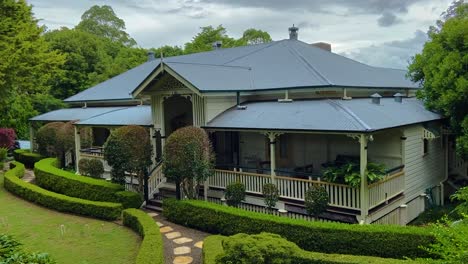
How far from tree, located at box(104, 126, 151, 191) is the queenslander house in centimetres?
122

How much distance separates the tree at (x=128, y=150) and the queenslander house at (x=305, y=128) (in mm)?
1218

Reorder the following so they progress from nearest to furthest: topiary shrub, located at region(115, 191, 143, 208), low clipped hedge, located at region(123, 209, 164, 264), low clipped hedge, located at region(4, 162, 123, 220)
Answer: low clipped hedge, located at region(123, 209, 164, 264)
low clipped hedge, located at region(4, 162, 123, 220)
topiary shrub, located at region(115, 191, 143, 208)

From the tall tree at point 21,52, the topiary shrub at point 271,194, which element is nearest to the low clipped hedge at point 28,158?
the tall tree at point 21,52

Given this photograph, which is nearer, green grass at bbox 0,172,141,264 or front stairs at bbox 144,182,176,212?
green grass at bbox 0,172,141,264

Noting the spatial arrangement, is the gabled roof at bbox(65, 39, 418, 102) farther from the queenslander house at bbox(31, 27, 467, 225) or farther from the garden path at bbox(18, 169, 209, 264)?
the garden path at bbox(18, 169, 209, 264)

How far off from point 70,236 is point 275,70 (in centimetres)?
1103

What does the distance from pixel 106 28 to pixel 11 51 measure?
5575 cm

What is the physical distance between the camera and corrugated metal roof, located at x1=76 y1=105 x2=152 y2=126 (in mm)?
19300

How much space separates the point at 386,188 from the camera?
516 inches

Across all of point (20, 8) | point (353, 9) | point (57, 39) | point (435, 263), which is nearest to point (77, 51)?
point (57, 39)

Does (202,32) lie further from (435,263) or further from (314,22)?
(435,263)

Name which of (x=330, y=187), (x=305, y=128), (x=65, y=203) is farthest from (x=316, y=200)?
(x=65, y=203)

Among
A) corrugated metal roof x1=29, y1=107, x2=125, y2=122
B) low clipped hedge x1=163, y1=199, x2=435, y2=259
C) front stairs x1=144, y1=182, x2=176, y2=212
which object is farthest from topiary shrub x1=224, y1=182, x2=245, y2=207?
corrugated metal roof x1=29, y1=107, x2=125, y2=122

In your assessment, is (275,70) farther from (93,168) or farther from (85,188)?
(93,168)
